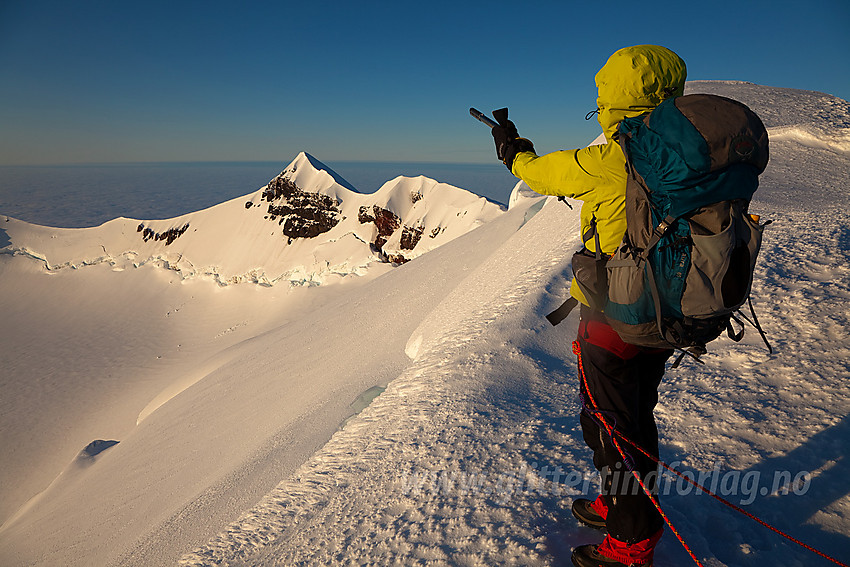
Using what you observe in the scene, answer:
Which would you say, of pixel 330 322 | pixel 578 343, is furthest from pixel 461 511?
pixel 330 322

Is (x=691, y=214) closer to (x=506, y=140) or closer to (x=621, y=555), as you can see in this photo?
(x=506, y=140)

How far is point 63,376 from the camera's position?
29.1 m

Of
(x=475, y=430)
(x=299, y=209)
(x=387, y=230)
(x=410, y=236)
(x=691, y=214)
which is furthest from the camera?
(x=299, y=209)

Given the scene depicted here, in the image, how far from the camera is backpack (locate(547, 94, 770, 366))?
139cm

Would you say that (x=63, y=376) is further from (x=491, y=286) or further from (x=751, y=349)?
(x=751, y=349)

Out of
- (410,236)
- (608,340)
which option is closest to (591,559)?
(608,340)

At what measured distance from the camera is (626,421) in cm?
188

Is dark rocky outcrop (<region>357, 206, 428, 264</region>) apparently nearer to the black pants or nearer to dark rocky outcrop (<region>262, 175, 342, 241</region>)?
dark rocky outcrop (<region>262, 175, 342, 241</region>)

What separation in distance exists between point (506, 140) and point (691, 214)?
3.89ft

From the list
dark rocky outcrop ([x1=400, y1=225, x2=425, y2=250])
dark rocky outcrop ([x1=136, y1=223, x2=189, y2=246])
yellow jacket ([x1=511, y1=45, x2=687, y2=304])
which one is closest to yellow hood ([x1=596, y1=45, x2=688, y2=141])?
yellow jacket ([x1=511, y1=45, x2=687, y2=304])

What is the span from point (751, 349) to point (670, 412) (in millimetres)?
1233

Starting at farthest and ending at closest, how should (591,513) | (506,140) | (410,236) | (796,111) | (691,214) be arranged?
(410,236)
(796,111)
(506,140)
(591,513)
(691,214)

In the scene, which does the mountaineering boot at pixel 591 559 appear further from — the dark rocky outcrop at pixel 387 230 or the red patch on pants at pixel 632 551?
the dark rocky outcrop at pixel 387 230

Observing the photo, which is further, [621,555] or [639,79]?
[621,555]
